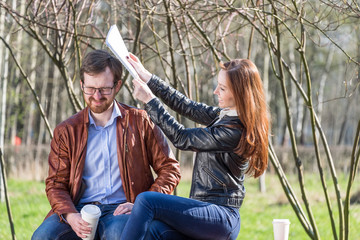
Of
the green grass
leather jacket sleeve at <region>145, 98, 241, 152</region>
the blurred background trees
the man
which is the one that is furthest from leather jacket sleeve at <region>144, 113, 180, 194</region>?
the green grass

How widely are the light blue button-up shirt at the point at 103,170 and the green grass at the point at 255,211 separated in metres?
3.80

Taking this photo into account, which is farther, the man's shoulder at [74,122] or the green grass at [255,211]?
the green grass at [255,211]

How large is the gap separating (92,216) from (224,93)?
0.90m

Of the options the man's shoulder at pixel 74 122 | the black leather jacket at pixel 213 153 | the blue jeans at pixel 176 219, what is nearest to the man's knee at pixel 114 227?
the blue jeans at pixel 176 219

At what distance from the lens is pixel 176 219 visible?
2686mm

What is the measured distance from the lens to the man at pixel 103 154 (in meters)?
3.11

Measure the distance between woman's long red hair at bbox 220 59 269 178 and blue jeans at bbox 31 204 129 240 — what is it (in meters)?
0.72

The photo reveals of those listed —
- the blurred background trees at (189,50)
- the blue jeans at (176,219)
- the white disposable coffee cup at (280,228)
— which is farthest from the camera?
the blurred background trees at (189,50)

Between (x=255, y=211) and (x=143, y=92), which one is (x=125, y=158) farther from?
(x=255, y=211)

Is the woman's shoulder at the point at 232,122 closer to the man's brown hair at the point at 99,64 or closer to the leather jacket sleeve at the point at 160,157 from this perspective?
the leather jacket sleeve at the point at 160,157

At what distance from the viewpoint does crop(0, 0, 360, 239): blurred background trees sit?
366 cm

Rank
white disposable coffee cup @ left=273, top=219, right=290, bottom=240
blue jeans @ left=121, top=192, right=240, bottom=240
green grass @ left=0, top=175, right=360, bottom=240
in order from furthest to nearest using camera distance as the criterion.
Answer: green grass @ left=0, top=175, right=360, bottom=240
white disposable coffee cup @ left=273, top=219, right=290, bottom=240
blue jeans @ left=121, top=192, right=240, bottom=240

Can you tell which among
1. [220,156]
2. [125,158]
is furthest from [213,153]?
[125,158]

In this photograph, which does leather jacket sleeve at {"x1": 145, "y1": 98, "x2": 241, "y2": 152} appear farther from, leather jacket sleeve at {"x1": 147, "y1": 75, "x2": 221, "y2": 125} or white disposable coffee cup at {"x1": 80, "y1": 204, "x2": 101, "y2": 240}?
white disposable coffee cup at {"x1": 80, "y1": 204, "x2": 101, "y2": 240}
